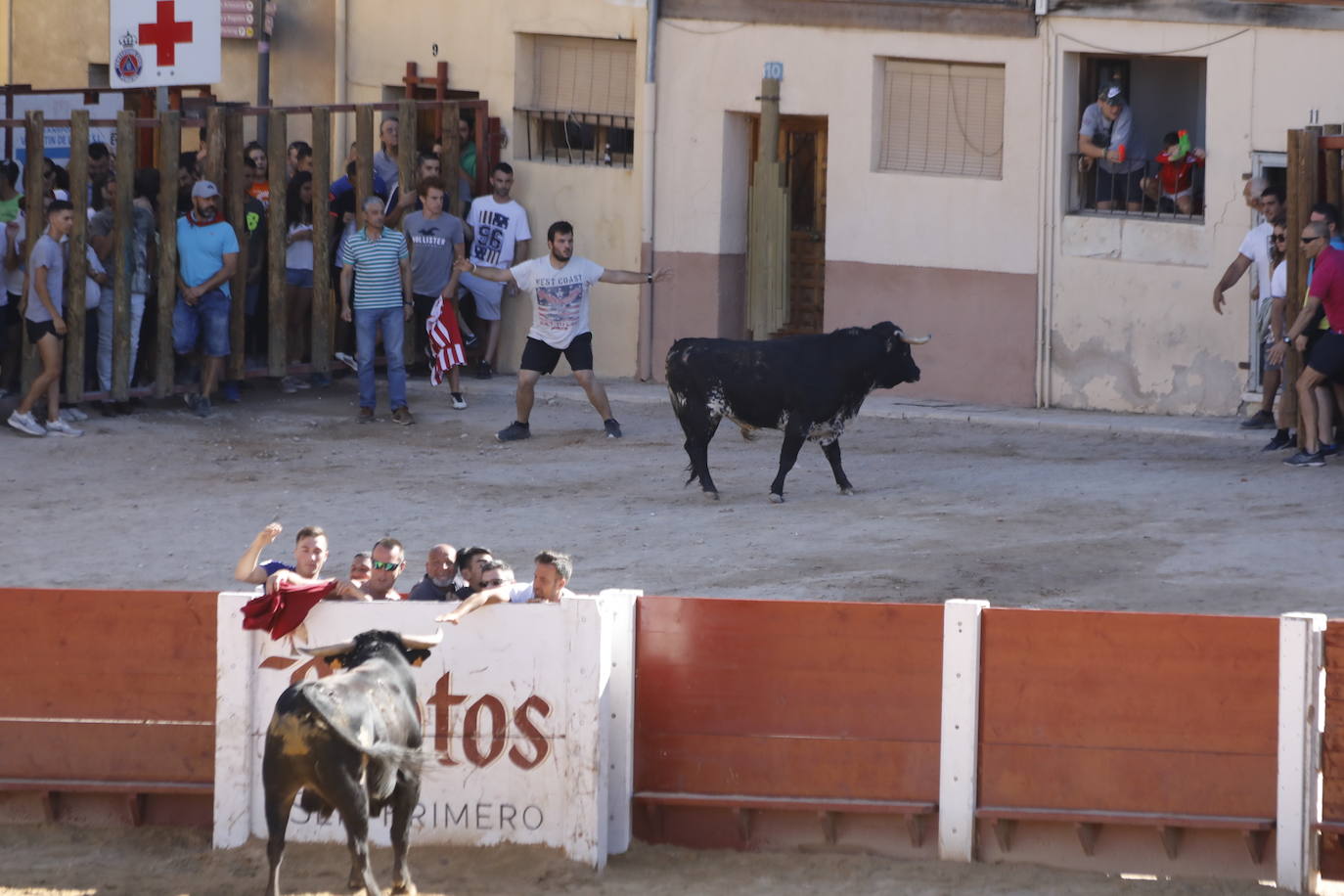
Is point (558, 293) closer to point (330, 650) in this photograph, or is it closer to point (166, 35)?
point (166, 35)

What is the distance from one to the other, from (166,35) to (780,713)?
29.7 feet

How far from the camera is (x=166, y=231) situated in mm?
16344

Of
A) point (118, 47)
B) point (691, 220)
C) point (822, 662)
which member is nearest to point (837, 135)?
point (691, 220)

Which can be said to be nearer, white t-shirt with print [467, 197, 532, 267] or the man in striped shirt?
the man in striped shirt

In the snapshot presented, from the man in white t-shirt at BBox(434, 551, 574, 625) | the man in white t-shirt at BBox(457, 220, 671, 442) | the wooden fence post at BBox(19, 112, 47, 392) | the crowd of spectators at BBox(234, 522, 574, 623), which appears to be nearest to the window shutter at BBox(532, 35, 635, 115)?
the man in white t-shirt at BBox(457, 220, 671, 442)

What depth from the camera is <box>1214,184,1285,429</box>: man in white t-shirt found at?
602 inches

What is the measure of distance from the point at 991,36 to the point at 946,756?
32.7 ft

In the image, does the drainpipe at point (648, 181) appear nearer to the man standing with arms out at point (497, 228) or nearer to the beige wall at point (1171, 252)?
the man standing with arms out at point (497, 228)

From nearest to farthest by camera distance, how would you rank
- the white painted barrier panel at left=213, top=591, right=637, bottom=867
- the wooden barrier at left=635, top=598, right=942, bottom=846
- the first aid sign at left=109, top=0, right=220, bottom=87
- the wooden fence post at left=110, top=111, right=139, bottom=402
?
1. the white painted barrier panel at left=213, top=591, right=637, bottom=867
2. the wooden barrier at left=635, top=598, right=942, bottom=846
3. the first aid sign at left=109, top=0, right=220, bottom=87
4. the wooden fence post at left=110, top=111, right=139, bottom=402

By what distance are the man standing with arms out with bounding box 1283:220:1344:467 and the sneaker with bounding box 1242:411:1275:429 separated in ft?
4.72

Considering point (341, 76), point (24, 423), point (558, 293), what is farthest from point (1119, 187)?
point (24, 423)

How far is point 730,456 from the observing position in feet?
51.5

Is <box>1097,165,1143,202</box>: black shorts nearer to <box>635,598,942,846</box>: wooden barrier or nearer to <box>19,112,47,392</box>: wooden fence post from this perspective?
<box>19,112,47,392</box>: wooden fence post

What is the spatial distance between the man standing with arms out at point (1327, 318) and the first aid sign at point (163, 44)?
781 centimetres
